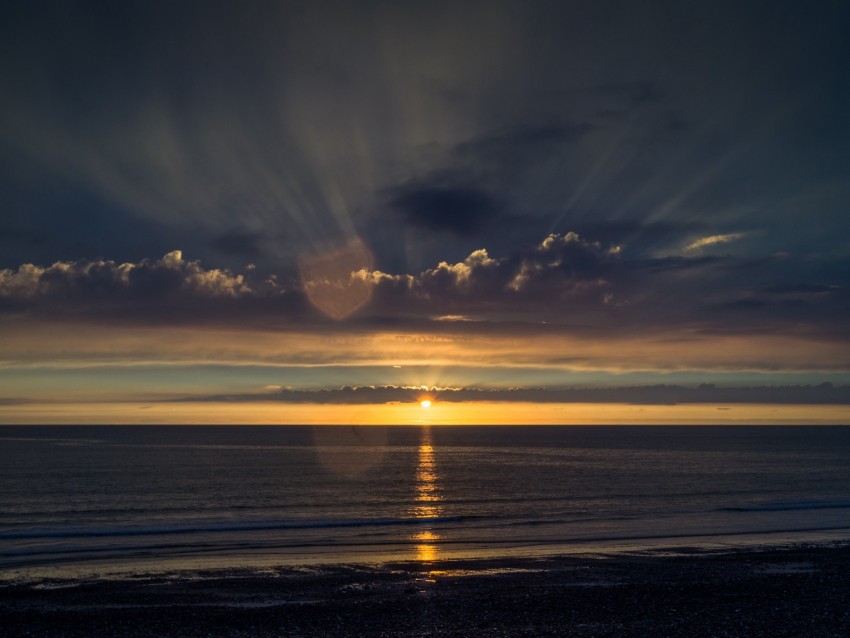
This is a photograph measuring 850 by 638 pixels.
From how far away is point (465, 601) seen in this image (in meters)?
24.3

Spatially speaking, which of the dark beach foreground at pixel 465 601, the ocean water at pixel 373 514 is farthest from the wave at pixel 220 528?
the dark beach foreground at pixel 465 601

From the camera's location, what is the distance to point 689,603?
23516mm

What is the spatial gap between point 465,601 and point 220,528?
87.6ft

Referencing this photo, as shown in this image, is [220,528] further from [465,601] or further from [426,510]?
[465,601]

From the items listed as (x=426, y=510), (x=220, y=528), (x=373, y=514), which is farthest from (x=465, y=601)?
(x=426, y=510)

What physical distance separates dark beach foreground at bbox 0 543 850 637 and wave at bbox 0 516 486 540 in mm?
14953

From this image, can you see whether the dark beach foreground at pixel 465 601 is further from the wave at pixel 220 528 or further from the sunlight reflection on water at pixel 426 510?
the wave at pixel 220 528

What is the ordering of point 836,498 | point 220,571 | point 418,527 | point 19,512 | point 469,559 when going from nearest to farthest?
point 220,571 → point 469,559 → point 418,527 → point 19,512 → point 836,498

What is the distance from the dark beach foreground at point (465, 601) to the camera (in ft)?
67.4

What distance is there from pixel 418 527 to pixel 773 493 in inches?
1723

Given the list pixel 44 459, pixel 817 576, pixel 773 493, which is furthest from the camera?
pixel 44 459

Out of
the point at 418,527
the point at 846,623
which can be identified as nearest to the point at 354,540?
the point at 418,527

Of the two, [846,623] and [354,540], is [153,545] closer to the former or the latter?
[354,540]

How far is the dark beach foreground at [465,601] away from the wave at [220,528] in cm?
1495
